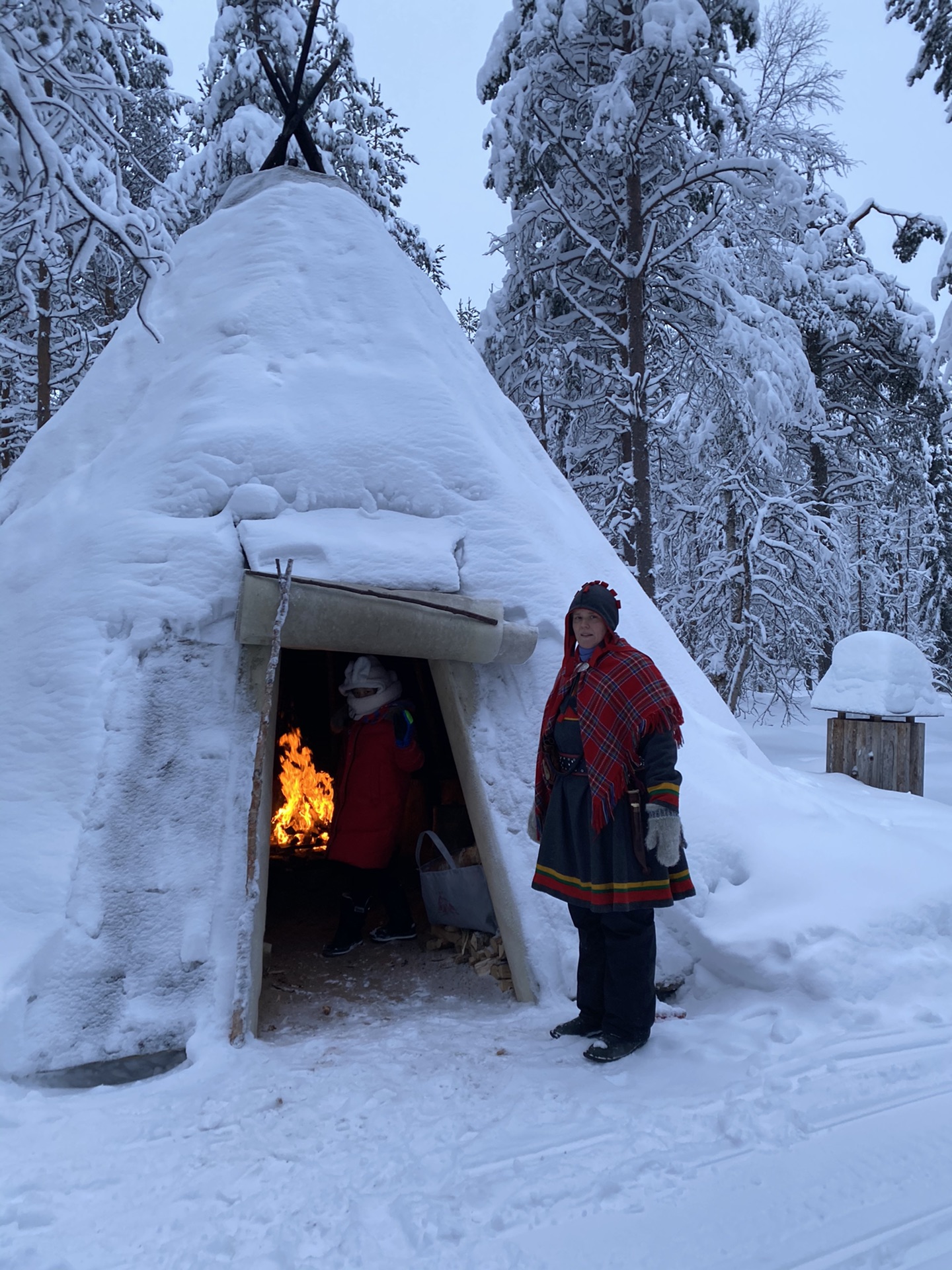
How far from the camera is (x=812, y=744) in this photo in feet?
43.0

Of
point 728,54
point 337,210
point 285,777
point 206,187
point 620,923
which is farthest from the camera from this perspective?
point 206,187

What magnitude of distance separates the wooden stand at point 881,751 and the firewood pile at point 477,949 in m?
3.40

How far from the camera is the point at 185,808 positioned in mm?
3564

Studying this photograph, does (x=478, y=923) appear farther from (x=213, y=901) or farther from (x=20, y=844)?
(x=20, y=844)

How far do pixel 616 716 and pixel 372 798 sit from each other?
2.09 metres

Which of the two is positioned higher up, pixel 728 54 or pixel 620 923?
pixel 728 54

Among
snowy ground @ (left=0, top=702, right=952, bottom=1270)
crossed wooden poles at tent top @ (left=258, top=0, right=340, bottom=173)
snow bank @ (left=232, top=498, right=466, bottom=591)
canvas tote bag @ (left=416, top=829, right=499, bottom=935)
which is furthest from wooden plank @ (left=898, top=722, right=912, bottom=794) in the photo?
crossed wooden poles at tent top @ (left=258, top=0, right=340, bottom=173)

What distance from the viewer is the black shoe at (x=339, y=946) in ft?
15.3

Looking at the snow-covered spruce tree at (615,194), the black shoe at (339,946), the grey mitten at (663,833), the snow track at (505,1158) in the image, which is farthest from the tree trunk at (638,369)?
the snow track at (505,1158)

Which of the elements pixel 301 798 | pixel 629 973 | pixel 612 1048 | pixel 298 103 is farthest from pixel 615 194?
pixel 612 1048

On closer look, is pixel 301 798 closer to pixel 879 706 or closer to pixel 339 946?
pixel 339 946

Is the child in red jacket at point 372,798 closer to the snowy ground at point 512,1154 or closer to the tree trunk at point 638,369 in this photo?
the snowy ground at point 512,1154

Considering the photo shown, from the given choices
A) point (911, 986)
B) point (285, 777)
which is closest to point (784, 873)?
point (911, 986)

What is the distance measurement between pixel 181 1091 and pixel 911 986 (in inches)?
113
